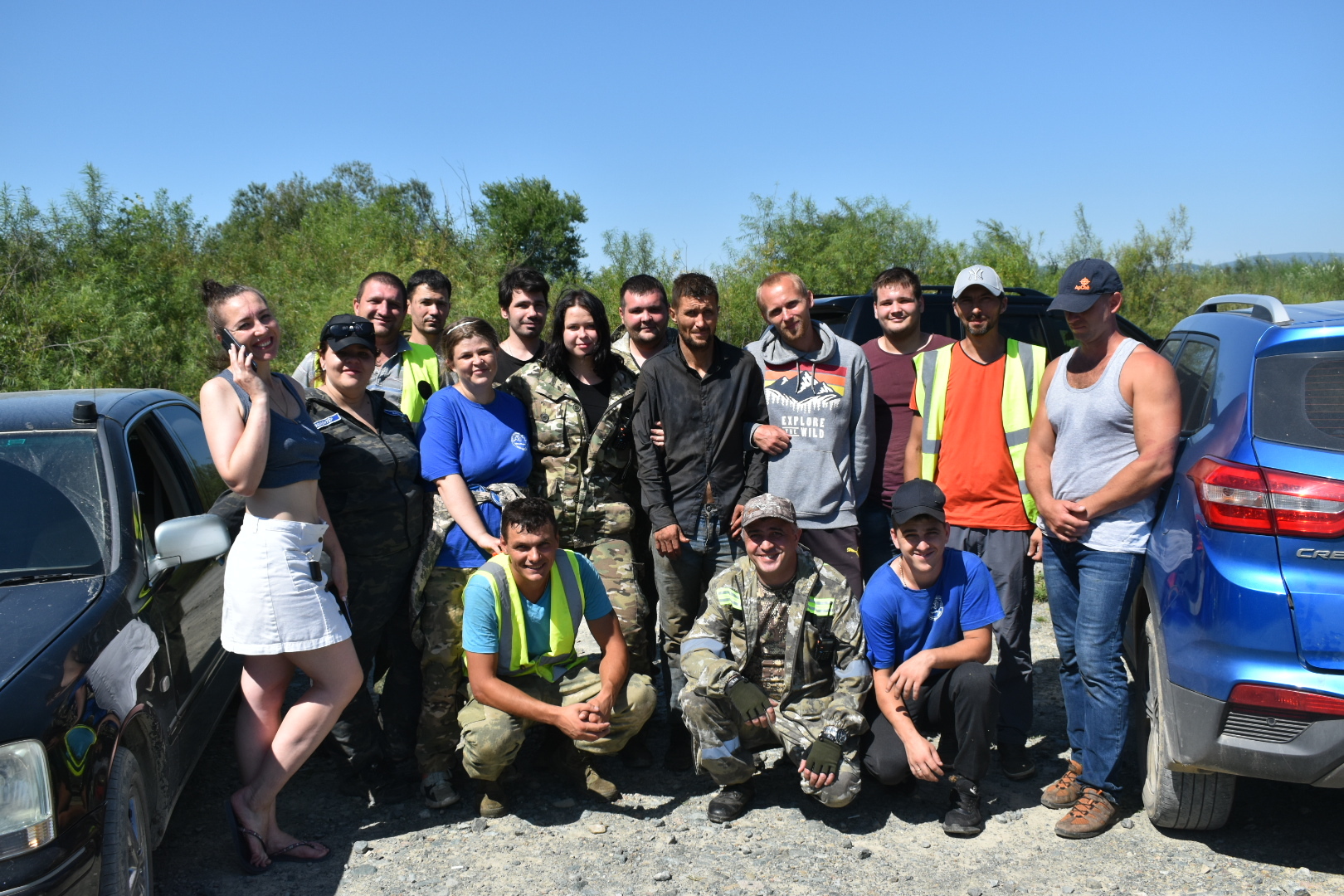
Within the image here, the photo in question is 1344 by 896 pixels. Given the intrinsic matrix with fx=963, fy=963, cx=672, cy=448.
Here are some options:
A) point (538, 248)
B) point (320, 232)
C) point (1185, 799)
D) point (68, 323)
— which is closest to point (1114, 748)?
point (1185, 799)

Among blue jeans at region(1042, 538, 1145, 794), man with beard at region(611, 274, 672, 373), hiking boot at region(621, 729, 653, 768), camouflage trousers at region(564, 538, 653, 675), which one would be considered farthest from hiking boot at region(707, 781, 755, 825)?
man with beard at region(611, 274, 672, 373)

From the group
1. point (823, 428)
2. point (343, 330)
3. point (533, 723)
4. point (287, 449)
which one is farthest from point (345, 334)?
point (823, 428)

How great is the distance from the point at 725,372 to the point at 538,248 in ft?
91.0

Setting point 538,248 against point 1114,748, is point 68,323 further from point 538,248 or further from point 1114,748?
point 538,248

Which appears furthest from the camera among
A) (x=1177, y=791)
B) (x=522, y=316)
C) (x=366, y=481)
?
(x=522, y=316)

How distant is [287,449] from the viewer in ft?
10.5

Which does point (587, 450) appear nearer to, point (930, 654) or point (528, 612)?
point (528, 612)

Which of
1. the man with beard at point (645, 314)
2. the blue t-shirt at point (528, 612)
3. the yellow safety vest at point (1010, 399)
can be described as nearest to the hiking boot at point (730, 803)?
the blue t-shirt at point (528, 612)

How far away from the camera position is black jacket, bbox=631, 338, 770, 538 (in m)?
4.05

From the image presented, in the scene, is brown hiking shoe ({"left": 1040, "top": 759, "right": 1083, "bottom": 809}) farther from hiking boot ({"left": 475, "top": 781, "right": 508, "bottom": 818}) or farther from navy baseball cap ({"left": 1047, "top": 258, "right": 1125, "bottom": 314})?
hiking boot ({"left": 475, "top": 781, "right": 508, "bottom": 818})

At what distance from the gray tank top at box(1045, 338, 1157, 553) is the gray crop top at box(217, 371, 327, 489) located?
8.90 feet

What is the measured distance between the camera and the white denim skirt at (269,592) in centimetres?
318

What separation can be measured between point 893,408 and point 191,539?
2.94 meters

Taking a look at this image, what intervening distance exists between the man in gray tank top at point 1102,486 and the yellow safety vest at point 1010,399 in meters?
0.33
